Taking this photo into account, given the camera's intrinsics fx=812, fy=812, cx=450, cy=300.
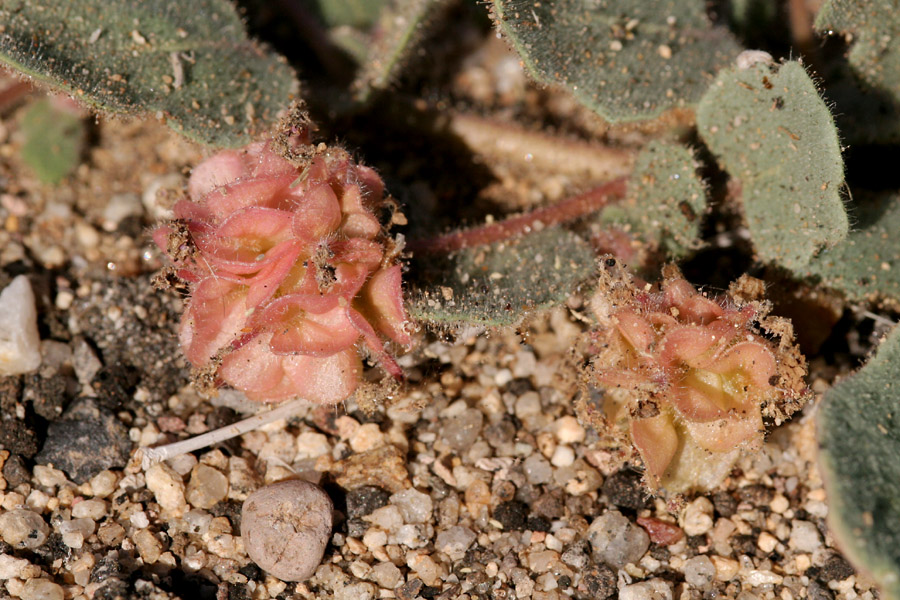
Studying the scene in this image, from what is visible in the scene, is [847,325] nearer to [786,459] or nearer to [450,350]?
[786,459]

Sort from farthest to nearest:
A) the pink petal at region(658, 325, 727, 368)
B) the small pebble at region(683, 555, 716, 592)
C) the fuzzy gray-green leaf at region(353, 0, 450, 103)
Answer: the fuzzy gray-green leaf at region(353, 0, 450, 103)
the small pebble at region(683, 555, 716, 592)
the pink petal at region(658, 325, 727, 368)

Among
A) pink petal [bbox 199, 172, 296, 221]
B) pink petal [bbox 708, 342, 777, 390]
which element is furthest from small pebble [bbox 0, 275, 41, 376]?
pink petal [bbox 708, 342, 777, 390]

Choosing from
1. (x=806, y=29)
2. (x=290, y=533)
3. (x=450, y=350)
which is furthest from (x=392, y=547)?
(x=806, y=29)

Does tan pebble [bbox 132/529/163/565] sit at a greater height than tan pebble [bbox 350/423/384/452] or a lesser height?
lesser

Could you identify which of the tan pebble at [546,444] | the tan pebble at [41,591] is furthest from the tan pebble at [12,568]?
the tan pebble at [546,444]

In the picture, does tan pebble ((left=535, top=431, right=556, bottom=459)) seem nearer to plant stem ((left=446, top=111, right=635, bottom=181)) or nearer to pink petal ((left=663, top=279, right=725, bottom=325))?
pink petal ((left=663, top=279, right=725, bottom=325))

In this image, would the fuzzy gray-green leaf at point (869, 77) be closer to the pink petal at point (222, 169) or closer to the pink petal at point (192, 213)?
the pink petal at point (222, 169)
